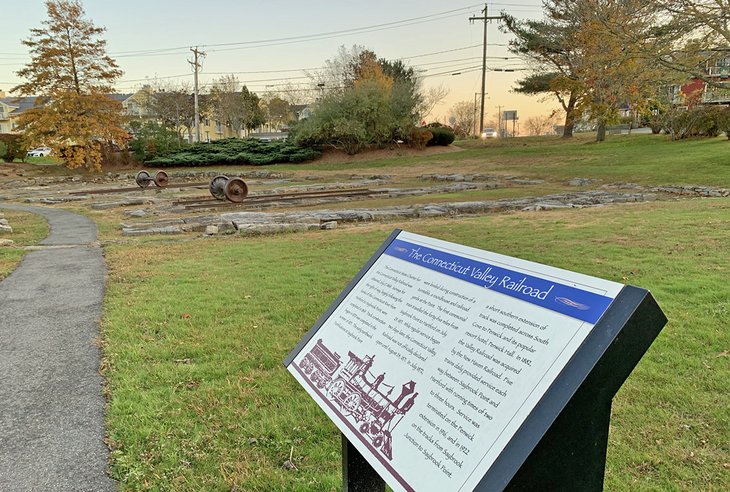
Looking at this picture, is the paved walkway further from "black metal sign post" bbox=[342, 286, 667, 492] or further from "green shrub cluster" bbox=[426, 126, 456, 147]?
"green shrub cluster" bbox=[426, 126, 456, 147]

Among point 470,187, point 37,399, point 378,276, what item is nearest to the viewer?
point 378,276

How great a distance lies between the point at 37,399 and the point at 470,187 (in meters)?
18.0

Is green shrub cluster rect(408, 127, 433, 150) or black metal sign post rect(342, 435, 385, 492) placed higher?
green shrub cluster rect(408, 127, 433, 150)

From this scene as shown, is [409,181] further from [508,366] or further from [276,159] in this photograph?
[508,366]

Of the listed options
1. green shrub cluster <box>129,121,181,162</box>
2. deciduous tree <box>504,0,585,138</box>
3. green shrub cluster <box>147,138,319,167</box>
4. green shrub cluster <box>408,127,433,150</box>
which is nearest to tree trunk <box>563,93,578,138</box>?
deciduous tree <box>504,0,585,138</box>

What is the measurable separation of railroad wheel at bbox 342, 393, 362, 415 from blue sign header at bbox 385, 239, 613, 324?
2.01 ft

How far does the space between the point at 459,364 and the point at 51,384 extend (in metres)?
3.46

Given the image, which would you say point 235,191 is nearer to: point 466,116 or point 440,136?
point 440,136

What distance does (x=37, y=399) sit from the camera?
11.5 ft

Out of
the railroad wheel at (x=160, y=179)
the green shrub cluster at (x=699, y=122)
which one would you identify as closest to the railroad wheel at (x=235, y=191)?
the railroad wheel at (x=160, y=179)

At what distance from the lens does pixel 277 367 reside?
3938 mm

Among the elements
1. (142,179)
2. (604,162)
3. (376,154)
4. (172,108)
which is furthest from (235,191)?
(172,108)

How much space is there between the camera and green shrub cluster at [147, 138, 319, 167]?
35.6m

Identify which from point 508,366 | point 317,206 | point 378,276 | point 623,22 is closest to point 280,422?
point 378,276
